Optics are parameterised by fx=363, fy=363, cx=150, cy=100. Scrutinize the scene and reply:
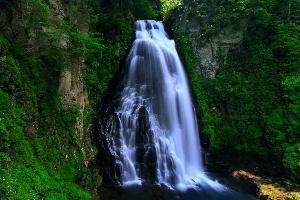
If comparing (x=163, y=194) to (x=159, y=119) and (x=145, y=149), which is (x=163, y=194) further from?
(x=159, y=119)

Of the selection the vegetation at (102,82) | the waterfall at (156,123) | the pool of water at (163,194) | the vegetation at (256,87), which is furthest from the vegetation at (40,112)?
the vegetation at (256,87)

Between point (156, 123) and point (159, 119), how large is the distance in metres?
0.40

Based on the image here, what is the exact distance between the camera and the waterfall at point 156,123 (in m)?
18.1

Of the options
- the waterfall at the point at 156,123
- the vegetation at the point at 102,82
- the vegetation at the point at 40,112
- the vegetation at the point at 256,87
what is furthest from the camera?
the vegetation at the point at 256,87

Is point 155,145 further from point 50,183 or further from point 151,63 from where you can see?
point 50,183

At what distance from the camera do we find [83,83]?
58.3ft

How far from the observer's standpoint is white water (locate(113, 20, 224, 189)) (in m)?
18.2

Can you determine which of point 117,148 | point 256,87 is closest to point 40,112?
point 117,148

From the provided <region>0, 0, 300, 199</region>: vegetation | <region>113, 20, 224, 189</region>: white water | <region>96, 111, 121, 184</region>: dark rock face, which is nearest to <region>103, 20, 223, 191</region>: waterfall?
<region>113, 20, 224, 189</region>: white water

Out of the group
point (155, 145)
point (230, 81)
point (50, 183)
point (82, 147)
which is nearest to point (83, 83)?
point (82, 147)

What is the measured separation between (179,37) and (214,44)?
106 inches

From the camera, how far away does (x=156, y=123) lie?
2038cm

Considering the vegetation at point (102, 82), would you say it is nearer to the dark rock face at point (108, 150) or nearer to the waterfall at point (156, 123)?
the dark rock face at point (108, 150)

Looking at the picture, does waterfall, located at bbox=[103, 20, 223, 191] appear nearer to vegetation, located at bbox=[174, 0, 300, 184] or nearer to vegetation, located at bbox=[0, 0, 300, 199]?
vegetation, located at bbox=[0, 0, 300, 199]
